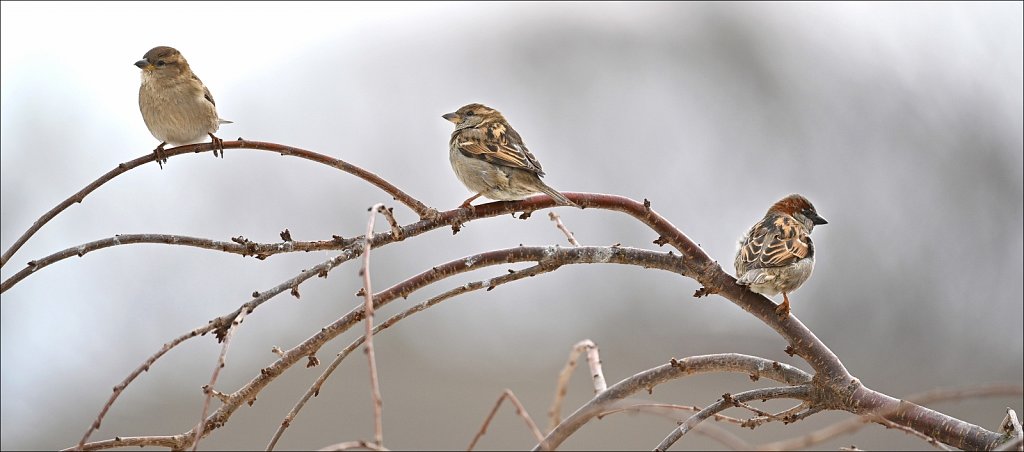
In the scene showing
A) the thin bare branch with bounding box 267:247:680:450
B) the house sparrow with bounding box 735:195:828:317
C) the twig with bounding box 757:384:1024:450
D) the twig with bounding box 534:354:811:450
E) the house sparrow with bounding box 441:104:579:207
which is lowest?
the twig with bounding box 757:384:1024:450

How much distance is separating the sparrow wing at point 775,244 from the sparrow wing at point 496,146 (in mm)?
1073

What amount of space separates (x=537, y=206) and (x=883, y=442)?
4.88 m

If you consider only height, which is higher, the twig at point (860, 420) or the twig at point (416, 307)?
the twig at point (416, 307)

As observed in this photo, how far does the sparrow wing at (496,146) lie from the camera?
403 cm

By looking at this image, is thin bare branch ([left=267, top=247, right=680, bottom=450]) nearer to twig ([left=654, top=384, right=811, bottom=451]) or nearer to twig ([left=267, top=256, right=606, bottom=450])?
twig ([left=267, top=256, right=606, bottom=450])

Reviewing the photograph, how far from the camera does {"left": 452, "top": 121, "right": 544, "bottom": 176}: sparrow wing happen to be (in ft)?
13.2

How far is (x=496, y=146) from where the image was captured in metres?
4.23

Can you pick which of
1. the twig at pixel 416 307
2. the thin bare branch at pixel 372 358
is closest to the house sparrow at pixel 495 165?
the twig at pixel 416 307

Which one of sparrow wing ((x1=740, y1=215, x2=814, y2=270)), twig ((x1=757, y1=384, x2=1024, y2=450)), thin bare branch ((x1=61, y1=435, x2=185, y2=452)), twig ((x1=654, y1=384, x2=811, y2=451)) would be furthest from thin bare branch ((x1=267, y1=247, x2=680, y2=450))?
sparrow wing ((x1=740, y1=215, x2=814, y2=270))

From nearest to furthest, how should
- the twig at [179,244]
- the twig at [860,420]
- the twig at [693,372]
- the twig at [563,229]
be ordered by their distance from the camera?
the twig at [860,420]
the twig at [179,244]
the twig at [693,372]
the twig at [563,229]

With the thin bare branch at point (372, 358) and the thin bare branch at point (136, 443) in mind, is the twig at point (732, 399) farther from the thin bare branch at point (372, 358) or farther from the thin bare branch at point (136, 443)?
the thin bare branch at point (136, 443)

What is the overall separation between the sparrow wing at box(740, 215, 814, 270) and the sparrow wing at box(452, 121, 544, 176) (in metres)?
1.07

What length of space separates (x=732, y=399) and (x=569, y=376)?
0.66 metres

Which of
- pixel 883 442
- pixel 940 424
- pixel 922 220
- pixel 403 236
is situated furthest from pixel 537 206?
pixel 922 220
